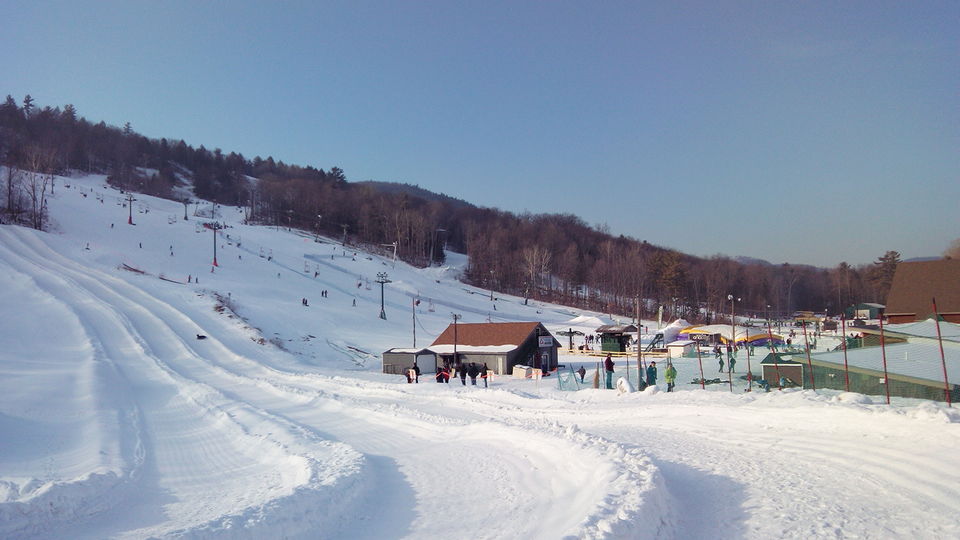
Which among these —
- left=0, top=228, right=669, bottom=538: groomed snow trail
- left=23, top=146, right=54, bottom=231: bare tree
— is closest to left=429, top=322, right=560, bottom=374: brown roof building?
left=0, top=228, right=669, bottom=538: groomed snow trail

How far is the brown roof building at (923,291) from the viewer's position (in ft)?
107

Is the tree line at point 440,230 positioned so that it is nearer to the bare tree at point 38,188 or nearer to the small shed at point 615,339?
the bare tree at point 38,188

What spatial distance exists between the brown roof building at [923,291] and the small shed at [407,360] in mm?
26708

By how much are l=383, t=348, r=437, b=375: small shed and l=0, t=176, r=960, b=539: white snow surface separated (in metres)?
2.74

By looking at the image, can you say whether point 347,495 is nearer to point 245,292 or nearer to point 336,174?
point 245,292

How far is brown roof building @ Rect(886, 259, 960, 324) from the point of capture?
32.5 metres

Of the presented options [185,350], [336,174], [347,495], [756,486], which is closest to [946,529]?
[756,486]

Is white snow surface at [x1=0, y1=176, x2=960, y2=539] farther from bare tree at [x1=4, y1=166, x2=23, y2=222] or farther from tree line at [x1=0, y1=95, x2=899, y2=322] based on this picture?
tree line at [x1=0, y1=95, x2=899, y2=322]

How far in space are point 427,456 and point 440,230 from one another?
4865 inches

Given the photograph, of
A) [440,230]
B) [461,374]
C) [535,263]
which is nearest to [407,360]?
[461,374]

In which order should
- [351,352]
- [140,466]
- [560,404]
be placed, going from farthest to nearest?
[351,352] < [560,404] < [140,466]

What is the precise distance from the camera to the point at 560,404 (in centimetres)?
1961

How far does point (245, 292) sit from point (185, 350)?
856 inches

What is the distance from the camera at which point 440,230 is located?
135500 millimetres
